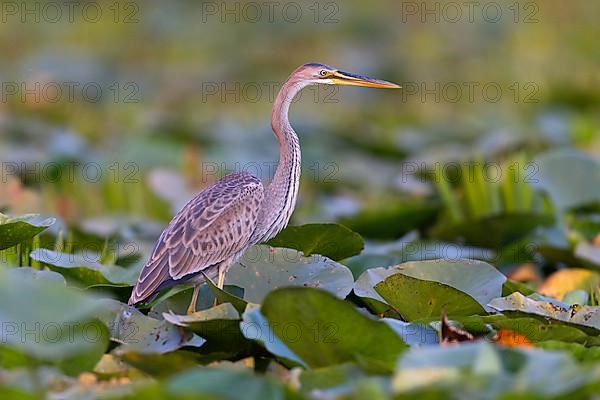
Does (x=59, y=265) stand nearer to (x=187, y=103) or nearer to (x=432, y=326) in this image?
(x=432, y=326)

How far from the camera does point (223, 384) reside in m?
2.30

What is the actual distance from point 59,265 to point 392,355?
1.25 metres

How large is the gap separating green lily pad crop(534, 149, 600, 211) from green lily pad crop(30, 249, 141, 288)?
2.52m

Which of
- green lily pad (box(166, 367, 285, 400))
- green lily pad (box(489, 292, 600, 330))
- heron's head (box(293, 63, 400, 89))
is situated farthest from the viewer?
heron's head (box(293, 63, 400, 89))

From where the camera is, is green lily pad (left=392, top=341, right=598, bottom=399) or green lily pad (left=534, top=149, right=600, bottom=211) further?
green lily pad (left=534, top=149, right=600, bottom=211)

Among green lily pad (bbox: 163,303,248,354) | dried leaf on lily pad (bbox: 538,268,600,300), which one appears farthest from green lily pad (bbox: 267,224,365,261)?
dried leaf on lily pad (bbox: 538,268,600,300)

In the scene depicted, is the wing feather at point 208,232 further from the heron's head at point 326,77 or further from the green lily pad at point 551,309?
the green lily pad at point 551,309

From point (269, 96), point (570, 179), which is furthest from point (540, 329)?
point (269, 96)

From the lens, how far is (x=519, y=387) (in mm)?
2334

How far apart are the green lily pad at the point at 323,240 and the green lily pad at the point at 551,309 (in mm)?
656

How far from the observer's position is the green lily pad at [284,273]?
359cm

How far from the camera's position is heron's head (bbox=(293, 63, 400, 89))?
14.1ft

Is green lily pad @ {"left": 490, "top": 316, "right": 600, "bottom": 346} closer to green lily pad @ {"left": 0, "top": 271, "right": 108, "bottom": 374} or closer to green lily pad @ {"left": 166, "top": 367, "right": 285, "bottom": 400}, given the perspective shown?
green lily pad @ {"left": 166, "top": 367, "right": 285, "bottom": 400}

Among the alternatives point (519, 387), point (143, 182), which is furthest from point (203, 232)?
point (143, 182)
